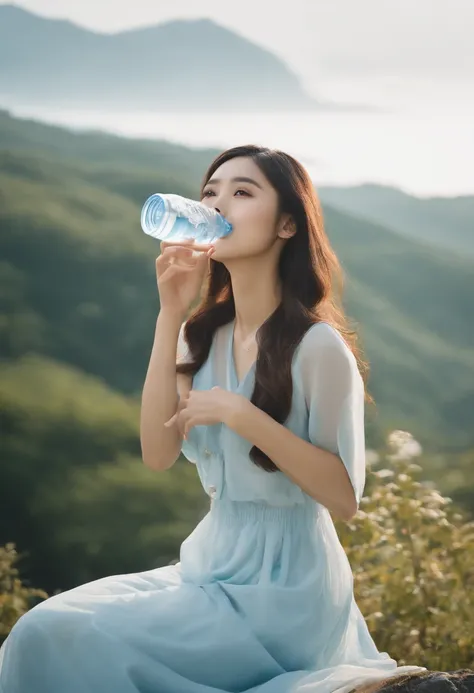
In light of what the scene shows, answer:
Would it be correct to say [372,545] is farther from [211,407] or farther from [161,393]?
[211,407]

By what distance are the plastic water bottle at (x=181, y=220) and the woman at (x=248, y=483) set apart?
0.02 meters

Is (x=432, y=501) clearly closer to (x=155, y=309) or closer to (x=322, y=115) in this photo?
(x=155, y=309)

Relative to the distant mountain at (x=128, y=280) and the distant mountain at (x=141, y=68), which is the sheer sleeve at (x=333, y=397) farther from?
the distant mountain at (x=141, y=68)

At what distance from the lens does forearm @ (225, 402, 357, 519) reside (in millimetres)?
1623

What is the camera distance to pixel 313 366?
1722mm

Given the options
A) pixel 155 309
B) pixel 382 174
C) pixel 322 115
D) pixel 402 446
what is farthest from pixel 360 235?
pixel 402 446

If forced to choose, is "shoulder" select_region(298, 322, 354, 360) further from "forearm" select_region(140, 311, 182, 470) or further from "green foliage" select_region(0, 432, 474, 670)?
"green foliage" select_region(0, 432, 474, 670)

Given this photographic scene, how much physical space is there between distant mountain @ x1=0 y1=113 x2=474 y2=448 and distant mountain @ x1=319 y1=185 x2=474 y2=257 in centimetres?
5

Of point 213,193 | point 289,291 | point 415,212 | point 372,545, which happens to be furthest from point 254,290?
point 415,212

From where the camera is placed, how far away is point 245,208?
1776 mm

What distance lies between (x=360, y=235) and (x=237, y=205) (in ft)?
7.30

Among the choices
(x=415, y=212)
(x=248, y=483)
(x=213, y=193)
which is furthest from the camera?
(x=415, y=212)

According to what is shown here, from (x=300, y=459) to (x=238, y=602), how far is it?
249mm

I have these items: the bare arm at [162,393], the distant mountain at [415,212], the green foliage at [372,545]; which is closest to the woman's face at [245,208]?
the bare arm at [162,393]
